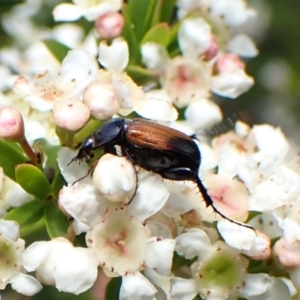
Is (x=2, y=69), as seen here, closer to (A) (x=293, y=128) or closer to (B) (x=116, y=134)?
(B) (x=116, y=134)

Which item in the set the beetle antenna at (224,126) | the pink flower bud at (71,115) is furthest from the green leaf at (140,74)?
the pink flower bud at (71,115)

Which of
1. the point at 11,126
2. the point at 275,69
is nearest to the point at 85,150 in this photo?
the point at 11,126

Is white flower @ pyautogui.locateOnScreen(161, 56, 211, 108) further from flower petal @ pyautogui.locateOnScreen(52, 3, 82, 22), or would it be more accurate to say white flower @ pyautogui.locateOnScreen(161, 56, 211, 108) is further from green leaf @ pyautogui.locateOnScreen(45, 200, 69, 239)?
green leaf @ pyautogui.locateOnScreen(45, 200, 69, 239)

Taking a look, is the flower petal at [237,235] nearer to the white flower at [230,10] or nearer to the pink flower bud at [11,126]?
the pink flower bud at [11,126]

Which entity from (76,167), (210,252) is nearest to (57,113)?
(76,167)

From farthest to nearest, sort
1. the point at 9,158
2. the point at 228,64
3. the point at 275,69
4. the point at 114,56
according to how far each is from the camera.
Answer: the point at 275,69 < the point at 228,64 < the point at 114,56 < the point at 9,158

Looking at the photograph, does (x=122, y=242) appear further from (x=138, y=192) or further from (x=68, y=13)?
(x=68, y=13)
